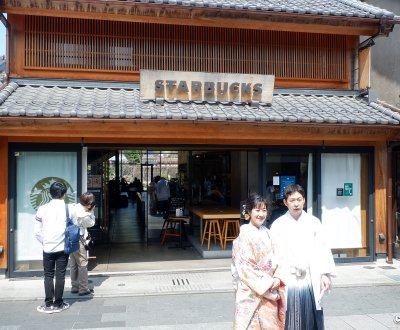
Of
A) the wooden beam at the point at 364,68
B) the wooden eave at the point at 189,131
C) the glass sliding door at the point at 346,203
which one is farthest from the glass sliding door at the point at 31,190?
the wooden beam at the point at 364,68

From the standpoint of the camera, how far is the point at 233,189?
15.3 metres

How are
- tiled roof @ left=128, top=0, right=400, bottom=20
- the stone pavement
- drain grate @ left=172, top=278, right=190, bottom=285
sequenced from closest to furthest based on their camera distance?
the stone pavement → drain grate @ left=172, top=278, right=190, bottom=285 → tiled roof @ left=128, top=0, right=400, bottom=20

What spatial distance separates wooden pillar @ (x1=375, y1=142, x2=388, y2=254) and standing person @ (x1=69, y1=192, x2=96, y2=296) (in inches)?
249

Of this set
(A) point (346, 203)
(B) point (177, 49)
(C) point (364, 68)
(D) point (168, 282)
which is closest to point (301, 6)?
(C) point (364, 68)

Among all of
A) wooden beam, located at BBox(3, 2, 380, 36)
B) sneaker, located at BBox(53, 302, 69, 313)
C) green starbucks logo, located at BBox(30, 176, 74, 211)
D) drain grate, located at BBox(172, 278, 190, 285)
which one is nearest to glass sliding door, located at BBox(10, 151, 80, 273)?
green starbucks logo, located at BBox(30, 176, 74, 211)

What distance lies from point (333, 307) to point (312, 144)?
3.88m

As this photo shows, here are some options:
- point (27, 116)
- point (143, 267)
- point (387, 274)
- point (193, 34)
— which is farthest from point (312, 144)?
point (27, 116)

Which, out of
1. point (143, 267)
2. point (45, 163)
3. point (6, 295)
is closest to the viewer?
point (6, 295)

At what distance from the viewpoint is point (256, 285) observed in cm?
417

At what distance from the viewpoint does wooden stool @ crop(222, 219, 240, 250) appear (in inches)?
413

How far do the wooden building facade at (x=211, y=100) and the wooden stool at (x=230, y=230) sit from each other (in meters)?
1.88

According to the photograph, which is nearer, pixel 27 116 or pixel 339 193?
pixel 27 116

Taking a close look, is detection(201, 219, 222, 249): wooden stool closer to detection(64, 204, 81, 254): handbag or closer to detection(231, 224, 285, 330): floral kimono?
detection(64, 204, 81, 254): handbag

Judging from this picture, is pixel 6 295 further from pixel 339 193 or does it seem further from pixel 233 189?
pixel 233 189
